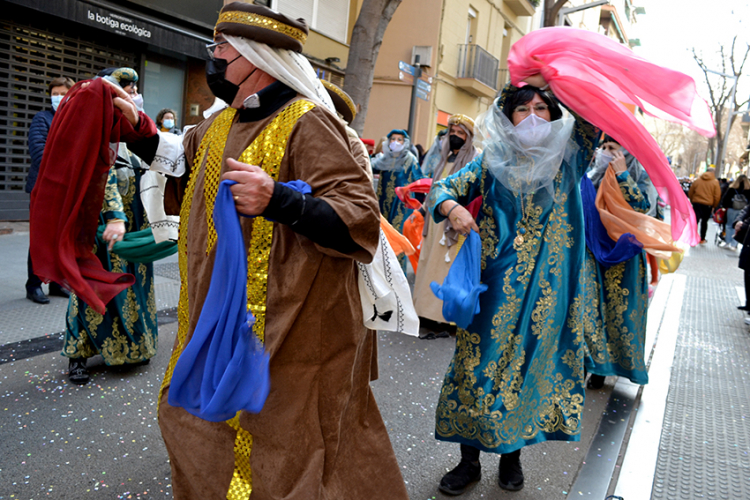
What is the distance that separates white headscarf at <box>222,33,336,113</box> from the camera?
2035mm

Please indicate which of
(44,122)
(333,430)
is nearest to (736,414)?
(333,430)

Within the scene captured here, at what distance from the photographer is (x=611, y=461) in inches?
132

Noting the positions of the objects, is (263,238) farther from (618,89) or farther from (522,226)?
(618,89)

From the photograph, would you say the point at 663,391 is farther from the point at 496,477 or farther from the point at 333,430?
the point at 333,430

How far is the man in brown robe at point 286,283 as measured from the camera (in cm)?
190

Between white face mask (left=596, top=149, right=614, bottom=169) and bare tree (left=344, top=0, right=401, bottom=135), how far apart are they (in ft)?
13.5

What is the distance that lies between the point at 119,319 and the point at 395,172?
14.9 ft

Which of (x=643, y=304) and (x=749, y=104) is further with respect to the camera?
(x=749, y=104)

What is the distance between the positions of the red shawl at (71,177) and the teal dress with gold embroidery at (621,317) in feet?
10.3

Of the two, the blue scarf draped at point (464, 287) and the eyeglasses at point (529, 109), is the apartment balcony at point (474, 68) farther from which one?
the blue scarf draped at point (464, 287)

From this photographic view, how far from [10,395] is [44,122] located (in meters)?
2.73

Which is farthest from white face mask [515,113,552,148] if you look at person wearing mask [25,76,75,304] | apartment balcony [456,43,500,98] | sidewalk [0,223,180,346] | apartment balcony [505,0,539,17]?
apartment balcony [505,0,539,17]

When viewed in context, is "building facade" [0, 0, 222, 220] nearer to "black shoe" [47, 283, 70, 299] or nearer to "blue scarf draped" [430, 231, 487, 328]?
"black shoe" [47, 283, 70, 299]

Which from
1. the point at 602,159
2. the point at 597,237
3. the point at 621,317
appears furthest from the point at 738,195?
the point at 597,237
